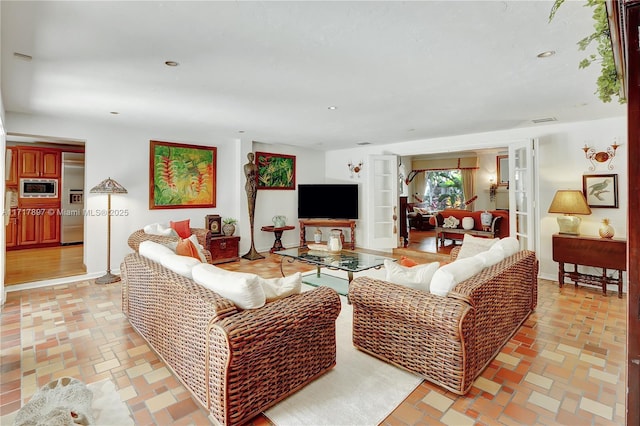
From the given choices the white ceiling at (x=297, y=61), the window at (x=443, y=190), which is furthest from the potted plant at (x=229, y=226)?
the window at (x=443, y=190)

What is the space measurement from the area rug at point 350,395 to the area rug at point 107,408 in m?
0.83

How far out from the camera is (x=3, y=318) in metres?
3.25

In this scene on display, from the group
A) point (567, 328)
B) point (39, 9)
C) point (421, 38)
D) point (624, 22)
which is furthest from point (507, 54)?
point (39, 9)

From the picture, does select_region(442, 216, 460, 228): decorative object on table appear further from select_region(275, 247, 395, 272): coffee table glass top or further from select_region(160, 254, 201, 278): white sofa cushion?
select_region(160, 254, 201, 278): white sofa cushion

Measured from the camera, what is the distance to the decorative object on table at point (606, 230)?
4004 mm

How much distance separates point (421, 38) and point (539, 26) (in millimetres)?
703

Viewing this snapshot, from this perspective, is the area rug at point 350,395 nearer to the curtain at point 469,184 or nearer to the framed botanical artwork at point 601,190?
the framed botanical artwork at point 601,190

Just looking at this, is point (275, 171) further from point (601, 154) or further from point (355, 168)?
point (601, 154)

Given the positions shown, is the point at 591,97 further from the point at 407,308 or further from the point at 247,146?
the point at 247,146

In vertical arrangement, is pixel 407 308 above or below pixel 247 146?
below

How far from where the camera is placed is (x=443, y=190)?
1100cm

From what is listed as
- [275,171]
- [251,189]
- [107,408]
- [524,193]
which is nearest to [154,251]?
[107,408]

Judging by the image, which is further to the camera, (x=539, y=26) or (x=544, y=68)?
(x=544, y=68)

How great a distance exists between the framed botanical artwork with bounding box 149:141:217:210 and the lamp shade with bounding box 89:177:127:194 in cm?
70
